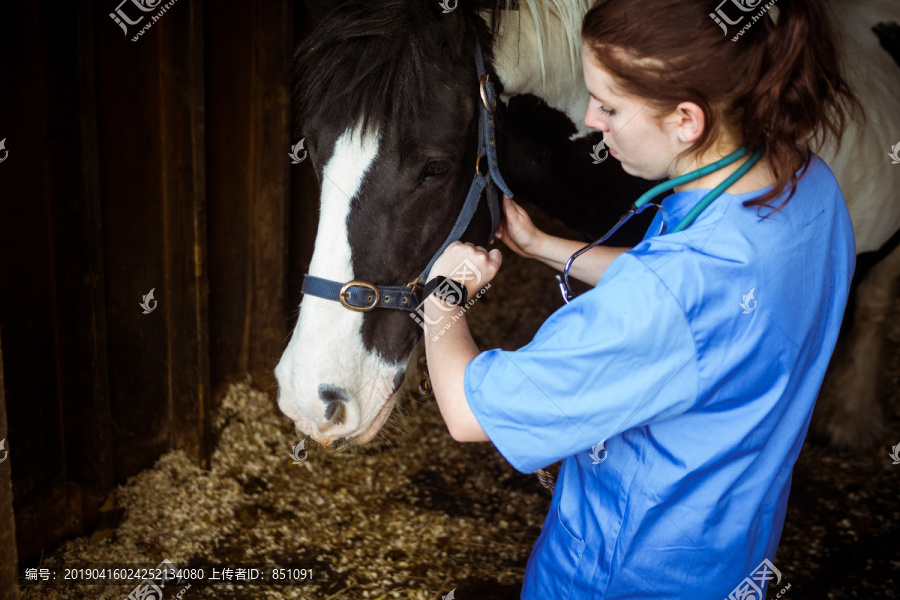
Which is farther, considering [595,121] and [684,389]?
[595,121]

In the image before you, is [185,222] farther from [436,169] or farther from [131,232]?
[436,169]

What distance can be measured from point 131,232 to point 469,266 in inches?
62.7

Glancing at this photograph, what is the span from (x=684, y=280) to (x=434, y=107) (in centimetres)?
89

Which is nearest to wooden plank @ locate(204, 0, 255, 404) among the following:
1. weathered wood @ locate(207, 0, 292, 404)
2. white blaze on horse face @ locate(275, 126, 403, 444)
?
weathered wood @ locate(207, 0, 292, 404)

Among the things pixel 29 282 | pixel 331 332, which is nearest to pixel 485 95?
pixel 331 332

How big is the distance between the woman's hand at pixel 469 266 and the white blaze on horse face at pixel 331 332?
31cm

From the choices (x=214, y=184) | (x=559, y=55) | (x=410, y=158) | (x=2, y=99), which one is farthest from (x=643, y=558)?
(x=214, y=184)

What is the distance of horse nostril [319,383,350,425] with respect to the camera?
1494 millimetres

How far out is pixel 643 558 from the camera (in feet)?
3.53

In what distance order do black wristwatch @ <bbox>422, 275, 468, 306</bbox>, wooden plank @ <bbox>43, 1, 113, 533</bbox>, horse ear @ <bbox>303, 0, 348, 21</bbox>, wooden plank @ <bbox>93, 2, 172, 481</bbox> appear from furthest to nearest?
1. wooden plank @ <bbox>93, 2, 172, 481</bbox>
2. wooden plank @ <bbox>43, 1, 113, 533</bbox>
3. horse ear @ <bbox>303, 0, 348, 21</bbox>
4. black wristwatch @ <bbox>422, 275, 468, 306</bbox>

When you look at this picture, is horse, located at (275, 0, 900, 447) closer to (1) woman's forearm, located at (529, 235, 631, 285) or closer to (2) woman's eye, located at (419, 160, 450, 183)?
(2) woman's eye, located at (419, 160, 450, 183)

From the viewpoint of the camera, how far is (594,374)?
3.01 feet

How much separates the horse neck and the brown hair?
2.39 ft

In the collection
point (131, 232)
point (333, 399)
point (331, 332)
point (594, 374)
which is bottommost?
point (131, 232)
